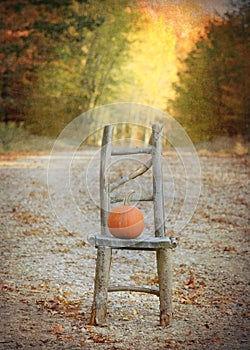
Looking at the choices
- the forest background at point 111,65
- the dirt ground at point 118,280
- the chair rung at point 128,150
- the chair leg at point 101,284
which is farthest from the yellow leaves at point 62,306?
the forest background at point 111,65

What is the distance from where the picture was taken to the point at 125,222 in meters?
5.20

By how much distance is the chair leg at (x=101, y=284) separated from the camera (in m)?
5.30

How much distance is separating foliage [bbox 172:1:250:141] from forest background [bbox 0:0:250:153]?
4cm

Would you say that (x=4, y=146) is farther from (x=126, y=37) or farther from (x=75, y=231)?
(x=75, y=231)

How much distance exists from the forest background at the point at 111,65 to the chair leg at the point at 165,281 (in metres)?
15.5

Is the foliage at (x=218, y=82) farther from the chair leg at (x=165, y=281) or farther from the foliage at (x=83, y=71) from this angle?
the chair leg at (x=165, y=281)

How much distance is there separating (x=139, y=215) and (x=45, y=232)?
545 cm

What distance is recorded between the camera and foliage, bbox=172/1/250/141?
22.4 metres

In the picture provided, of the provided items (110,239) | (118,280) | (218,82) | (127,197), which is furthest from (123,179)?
(218,82)

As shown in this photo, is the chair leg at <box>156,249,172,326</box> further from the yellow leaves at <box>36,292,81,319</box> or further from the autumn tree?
the autumn tree

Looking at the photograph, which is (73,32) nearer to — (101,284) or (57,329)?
(101,284)

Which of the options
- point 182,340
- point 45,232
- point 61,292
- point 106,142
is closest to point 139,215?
point 106,142

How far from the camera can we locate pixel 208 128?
26750 mm

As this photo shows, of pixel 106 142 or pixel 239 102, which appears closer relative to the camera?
pixel 106 142
